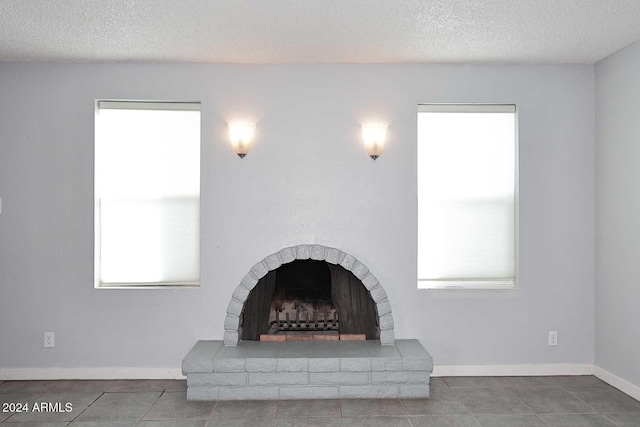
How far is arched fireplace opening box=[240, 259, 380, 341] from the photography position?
4.07 meters

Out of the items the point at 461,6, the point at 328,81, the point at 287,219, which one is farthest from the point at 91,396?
the point at 461,6

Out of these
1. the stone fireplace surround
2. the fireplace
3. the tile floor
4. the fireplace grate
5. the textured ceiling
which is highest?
the textured ceiling

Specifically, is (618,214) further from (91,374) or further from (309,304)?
(91,374)

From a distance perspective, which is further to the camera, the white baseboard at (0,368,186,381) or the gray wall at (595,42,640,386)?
the white baseboard at (0,368,186,381)

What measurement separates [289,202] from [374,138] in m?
0.82

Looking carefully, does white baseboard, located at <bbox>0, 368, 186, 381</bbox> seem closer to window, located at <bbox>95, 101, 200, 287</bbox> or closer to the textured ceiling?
window, located at <bbox>95, 101, 200, 287</bbox>

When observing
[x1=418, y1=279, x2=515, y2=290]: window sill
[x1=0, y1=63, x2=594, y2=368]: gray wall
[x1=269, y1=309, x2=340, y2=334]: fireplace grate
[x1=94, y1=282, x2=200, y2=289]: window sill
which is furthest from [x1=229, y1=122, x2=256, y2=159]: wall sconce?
[x1=418, y1=279, x2=515, y2=290]: window sill

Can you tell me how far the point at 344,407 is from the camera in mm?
3357

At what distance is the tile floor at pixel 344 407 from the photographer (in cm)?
314

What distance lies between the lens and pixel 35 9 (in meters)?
2.99

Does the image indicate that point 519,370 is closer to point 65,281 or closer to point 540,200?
point 540,200

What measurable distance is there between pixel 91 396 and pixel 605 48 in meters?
4.39

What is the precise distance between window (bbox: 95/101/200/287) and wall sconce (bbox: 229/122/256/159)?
361 millimetres

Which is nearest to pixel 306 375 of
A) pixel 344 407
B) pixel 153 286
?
pixel 344 407
